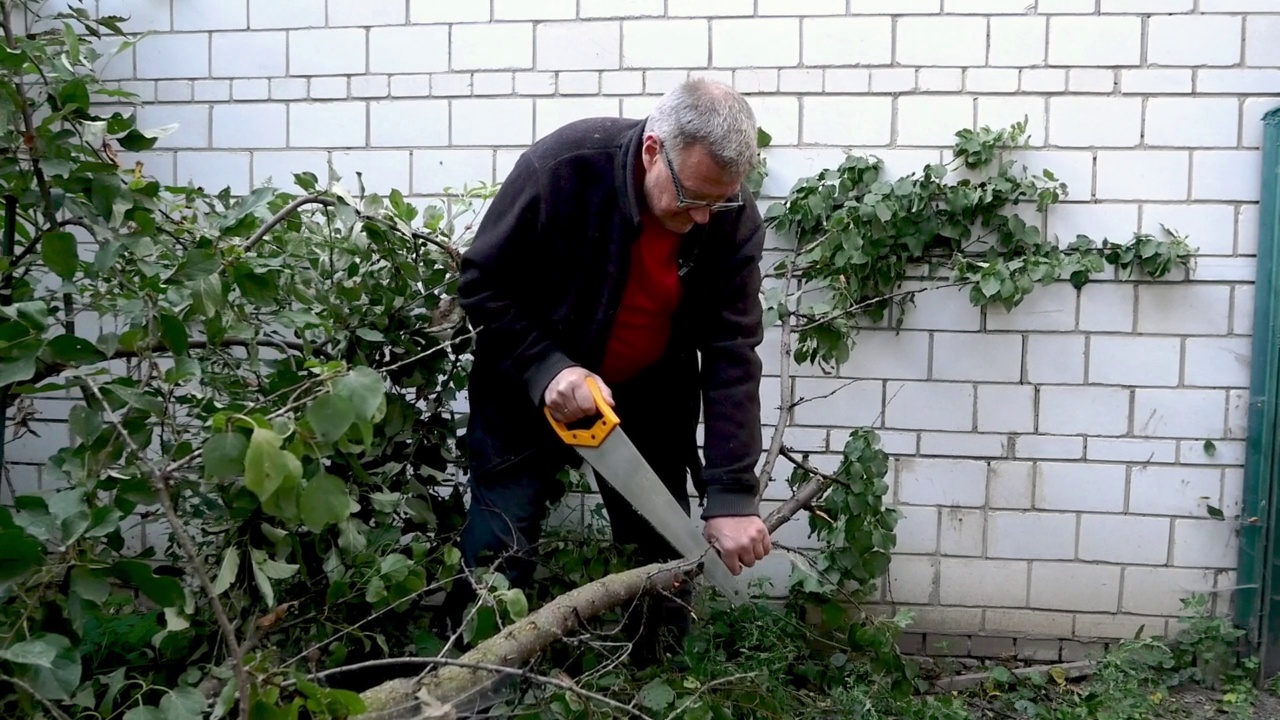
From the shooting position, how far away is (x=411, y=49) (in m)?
3.88

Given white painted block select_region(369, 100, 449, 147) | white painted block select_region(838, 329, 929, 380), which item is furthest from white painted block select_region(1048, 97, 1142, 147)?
white painted block select_region(369, 100, 449, 147)

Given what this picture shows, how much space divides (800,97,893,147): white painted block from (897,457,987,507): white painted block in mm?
1207

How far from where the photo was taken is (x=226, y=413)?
59.7 inches

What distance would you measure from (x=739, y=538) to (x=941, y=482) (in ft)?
4.72

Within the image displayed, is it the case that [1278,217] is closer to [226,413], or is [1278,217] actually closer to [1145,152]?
[1145,152]

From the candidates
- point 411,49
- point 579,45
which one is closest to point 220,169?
point 411,49

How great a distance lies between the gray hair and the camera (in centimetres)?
244

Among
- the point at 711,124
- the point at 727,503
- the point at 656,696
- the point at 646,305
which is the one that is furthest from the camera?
the point at 646,305

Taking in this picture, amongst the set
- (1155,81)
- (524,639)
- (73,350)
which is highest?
(1155,81)

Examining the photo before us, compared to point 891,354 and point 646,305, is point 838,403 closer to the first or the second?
point 891,354

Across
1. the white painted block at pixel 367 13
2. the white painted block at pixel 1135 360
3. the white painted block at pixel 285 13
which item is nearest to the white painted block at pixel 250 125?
the white painted block at pixel 285 13

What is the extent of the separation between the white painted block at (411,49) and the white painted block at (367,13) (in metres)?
0.03

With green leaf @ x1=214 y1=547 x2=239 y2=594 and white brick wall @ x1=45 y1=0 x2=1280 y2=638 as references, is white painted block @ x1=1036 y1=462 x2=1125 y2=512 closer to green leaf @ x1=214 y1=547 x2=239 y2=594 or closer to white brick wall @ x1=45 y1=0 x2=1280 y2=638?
white brick wall @ x1=45 y1=0 x2=1280 y2=638

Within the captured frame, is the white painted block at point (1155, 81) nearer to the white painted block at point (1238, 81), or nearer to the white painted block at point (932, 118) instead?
the white painted block at point (1238, 81)
